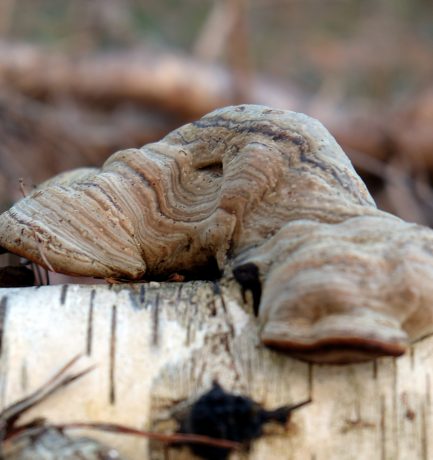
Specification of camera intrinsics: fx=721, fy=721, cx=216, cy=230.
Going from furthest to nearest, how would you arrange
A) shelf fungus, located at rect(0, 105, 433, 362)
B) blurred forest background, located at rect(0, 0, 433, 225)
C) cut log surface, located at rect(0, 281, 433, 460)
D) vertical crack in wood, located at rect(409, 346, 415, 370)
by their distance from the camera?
1. blurred forest background, located at rect(0, 0, 433, 225)
2. vertical crack in wood, located at rect(409, 346, 415, 370)
3. cut log surface, located at rect(0, 281, 433, 460)
4. shelf fungus, located at rect(0, 105, 433, 362)

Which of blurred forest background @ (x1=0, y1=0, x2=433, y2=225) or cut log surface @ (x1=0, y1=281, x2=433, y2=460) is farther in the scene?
blurred forest background @ (x1=0, y1=0, x2=433, y2=225)

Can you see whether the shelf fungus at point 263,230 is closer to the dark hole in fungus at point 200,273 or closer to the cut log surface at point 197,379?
the dark hole in fungus at point 200,273

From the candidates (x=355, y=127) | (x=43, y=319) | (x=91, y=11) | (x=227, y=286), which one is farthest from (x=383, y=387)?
(x=91, y=11)

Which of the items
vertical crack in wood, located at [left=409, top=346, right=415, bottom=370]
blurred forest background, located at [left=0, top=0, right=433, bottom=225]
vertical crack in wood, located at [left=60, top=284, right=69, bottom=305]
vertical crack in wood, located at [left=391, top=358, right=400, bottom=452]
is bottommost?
vertical crack in wood, located at [left=391, top=358, right=400, bottom=452]

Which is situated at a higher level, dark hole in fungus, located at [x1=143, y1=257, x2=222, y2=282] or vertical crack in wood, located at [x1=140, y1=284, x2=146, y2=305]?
dark hole in fungus, located at [x1=143, y1=257, x2=222, y2=282]

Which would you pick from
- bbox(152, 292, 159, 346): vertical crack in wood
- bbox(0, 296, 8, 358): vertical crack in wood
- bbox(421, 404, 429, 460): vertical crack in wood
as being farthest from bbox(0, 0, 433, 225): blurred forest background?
bbox(421, 404, 429, 460): vertical crack in wood

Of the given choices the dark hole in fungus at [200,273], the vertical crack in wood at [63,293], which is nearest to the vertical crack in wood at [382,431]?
the dark hole in fungus at [200,273]

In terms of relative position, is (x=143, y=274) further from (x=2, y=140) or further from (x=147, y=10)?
(x=147, y=10)

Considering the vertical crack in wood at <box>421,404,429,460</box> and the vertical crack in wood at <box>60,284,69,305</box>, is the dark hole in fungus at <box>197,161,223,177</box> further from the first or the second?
the vertical crack in wood at <box>421,404,429,460</box>

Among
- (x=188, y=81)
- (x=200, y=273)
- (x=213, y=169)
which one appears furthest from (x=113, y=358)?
(x=188, y=81)
